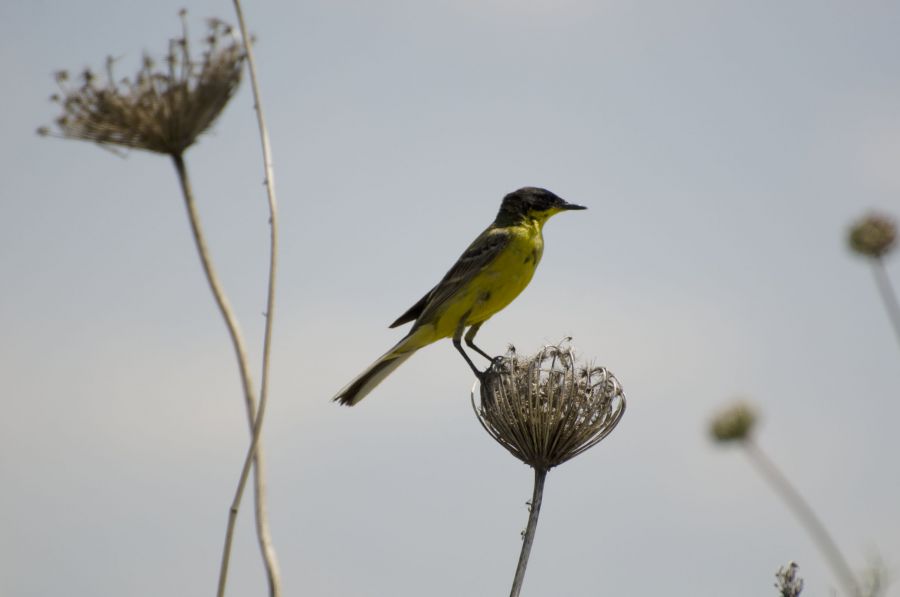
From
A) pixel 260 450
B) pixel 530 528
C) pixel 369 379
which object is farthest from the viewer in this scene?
pixel 369 379

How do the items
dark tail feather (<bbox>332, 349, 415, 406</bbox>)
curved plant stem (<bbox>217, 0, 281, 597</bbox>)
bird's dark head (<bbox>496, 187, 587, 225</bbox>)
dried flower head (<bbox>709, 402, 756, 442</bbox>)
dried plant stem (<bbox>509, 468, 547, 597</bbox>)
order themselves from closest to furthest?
curved plant stem (<bbox>217, 0, 281, 597</bbox>) → dried plant stem (<bbox>509, 468, 547, 597</bbox>) → dark tail feather (<bbox>332, 349, 415, 406</bbox>) → dried flower head (<bbox>709, 402, 756, 442</bbox>) → bird's dark head (<bbox>496, 187, 587, 225</bbox>)

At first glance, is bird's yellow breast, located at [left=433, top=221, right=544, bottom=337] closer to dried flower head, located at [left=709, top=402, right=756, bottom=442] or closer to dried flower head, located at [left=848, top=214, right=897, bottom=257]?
dried flower head, located at [left=709, top=402, right=756, bottom=442]

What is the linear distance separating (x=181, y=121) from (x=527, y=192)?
252 inches

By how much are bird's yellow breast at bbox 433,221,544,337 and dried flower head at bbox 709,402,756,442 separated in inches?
77.4

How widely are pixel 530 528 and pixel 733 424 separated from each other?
12.8ft

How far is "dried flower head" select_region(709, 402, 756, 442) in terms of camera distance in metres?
8.24

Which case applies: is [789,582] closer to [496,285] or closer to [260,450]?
[260,450]

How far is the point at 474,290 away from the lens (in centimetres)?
872

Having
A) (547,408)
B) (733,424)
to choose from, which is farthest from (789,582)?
(733,424)

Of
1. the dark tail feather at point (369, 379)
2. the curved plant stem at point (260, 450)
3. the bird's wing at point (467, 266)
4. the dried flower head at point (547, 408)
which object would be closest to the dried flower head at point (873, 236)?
the dried flower head at point (547, 408)

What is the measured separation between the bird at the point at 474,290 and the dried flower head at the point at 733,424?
1931 millimetres

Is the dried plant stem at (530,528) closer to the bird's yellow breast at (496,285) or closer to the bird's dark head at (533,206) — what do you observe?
the bird's yellow breast at (496,285)

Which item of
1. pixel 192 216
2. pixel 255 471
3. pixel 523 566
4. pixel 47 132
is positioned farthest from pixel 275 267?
pixel 523 566

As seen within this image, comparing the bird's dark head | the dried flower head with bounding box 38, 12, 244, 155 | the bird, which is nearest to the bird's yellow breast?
the bird
